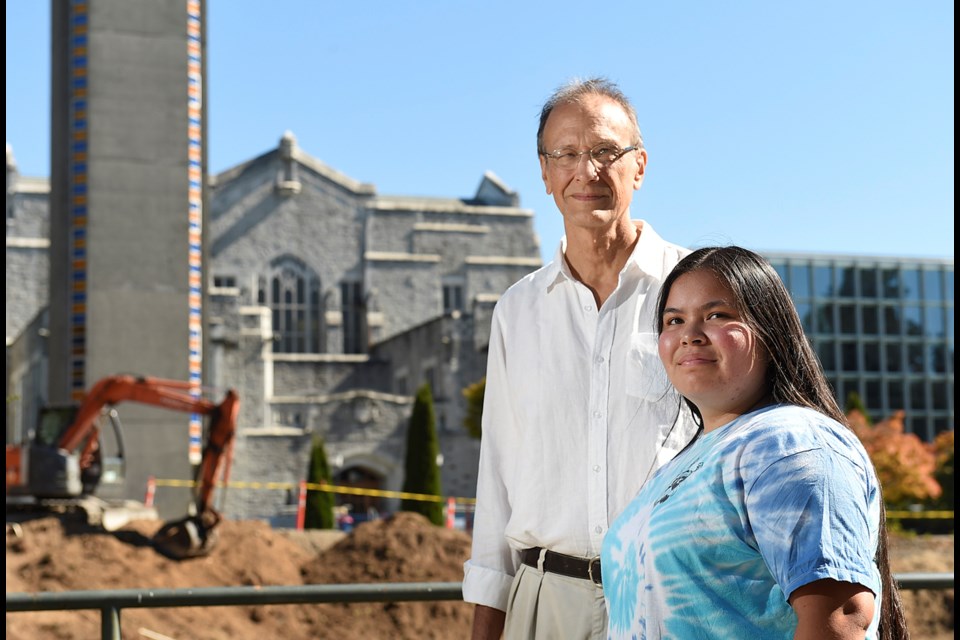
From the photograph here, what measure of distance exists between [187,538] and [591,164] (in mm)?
13706

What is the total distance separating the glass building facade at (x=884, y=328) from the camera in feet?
158

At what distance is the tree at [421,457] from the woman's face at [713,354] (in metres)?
27.7

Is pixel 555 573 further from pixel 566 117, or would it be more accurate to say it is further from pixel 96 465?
pixel 96 465

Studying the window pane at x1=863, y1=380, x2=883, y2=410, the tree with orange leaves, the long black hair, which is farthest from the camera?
the window pane at x1=863, y1=380, x2=883, y2=410

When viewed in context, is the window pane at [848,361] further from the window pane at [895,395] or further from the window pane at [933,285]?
the window pane at [933,285]

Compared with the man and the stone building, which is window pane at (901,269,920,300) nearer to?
the stone building

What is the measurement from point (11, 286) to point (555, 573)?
1704 inches

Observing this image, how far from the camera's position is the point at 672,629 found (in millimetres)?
1729

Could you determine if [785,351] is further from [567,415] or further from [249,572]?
[249,572]

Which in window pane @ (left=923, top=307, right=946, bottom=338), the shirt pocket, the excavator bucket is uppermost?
window pane @ (left=923, top=307, right=946, bottom=338)

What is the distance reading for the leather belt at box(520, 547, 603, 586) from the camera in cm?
252

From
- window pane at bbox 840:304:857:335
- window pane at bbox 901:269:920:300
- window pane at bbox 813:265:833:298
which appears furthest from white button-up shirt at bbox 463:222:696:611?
window pane at bbox 901:269:920:300

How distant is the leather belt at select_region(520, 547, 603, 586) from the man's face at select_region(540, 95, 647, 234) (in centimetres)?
70

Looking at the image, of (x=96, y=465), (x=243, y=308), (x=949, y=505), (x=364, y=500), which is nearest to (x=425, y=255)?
(x=243, y=308)
